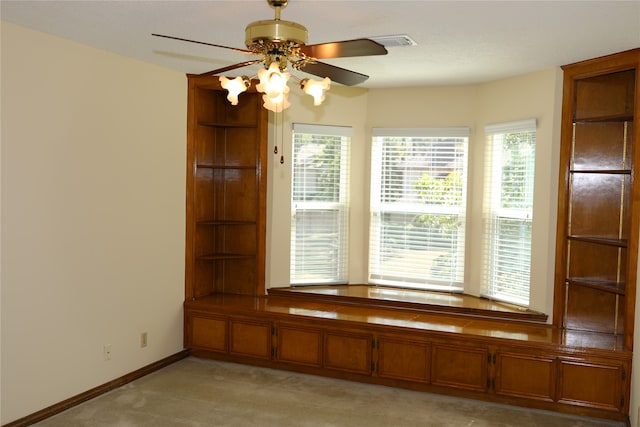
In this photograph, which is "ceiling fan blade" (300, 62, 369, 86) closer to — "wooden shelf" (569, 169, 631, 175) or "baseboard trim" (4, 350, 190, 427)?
"wooden shelf" (569, 169, 631, 175)

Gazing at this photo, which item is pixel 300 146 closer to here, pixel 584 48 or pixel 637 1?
pixel 584 48

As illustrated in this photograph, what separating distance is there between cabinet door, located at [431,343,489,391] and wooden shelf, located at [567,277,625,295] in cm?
87

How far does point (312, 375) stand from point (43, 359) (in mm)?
2029

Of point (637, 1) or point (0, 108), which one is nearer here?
point (637, 1)

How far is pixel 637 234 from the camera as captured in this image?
3.89m

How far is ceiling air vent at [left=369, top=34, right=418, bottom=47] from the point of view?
357 centimetres

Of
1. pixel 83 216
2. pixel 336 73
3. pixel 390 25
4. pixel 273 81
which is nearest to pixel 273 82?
pixel 273 81

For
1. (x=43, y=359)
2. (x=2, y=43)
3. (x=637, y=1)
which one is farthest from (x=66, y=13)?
(x=637, y=1)

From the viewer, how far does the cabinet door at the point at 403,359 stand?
4.43 meters

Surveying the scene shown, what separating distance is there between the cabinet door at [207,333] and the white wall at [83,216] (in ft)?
0.34

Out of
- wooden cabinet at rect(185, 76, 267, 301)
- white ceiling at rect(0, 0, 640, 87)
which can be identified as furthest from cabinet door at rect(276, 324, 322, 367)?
white ceiling at rect(0, 0, 640, 87)

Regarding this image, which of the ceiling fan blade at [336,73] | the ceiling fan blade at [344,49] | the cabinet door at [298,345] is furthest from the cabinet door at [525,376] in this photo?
the ceiling fan blade at [344,49]

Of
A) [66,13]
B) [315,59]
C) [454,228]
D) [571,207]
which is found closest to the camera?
[315,59]

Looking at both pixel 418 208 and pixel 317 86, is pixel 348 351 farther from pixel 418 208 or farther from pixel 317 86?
pixel 317 86
